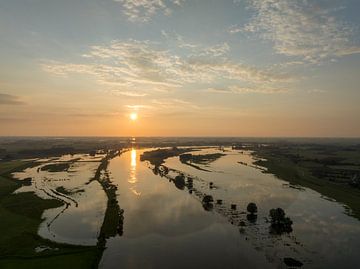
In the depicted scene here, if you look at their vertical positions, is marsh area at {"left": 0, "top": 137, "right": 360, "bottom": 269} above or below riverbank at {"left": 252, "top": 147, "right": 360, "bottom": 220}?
below

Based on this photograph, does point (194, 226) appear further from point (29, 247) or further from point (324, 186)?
point (324, 186)

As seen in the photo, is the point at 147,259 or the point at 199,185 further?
the point at 199,185

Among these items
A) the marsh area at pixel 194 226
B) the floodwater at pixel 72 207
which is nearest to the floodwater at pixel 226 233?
the marsh area at pixel 194 226

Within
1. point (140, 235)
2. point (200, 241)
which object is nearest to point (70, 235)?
point (140, 235)

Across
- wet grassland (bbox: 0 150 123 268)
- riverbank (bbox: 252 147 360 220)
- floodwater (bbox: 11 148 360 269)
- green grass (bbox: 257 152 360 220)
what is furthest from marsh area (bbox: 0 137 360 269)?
green grass (bbox: 257 152 360 220)

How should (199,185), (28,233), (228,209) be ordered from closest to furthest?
1. (28,233)
2. (228,209)
3. (199,185)

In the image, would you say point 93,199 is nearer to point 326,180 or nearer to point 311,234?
point 311,234

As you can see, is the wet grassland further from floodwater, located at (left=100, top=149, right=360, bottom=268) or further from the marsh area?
floodwater, located at (left=100, top=149, right=360, bottom=268)
